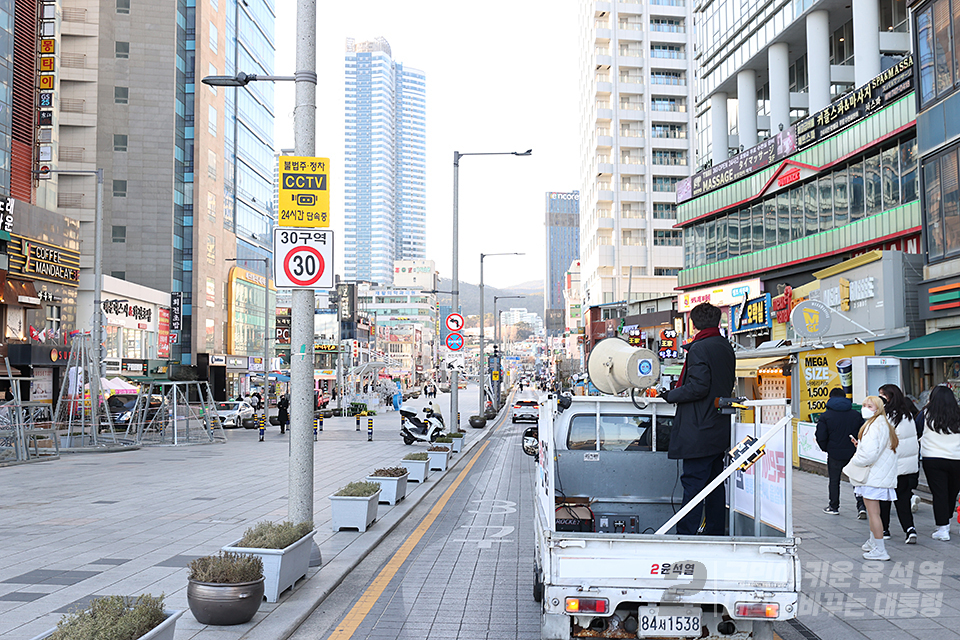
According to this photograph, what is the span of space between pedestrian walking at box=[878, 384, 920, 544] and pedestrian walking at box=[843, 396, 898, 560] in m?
0.63

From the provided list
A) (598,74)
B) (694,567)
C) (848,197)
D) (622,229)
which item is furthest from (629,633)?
(598,74)

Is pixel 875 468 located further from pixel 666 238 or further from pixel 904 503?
pixel 666 238

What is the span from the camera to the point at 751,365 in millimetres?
21562

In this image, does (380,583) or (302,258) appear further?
(302,258)

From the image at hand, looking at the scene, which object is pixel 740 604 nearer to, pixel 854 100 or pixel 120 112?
pixel 854 100

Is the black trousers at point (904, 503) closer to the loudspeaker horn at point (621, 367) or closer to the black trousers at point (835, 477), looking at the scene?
the black trousers at point (835, 477)

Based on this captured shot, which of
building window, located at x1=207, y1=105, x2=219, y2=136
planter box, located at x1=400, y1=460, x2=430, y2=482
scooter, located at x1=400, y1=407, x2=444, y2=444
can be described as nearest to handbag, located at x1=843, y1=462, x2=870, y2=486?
planter box, located at x1=400, y1=460, x2=430, y2=482

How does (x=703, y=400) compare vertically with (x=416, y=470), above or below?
above

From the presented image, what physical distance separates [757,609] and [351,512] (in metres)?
6.53

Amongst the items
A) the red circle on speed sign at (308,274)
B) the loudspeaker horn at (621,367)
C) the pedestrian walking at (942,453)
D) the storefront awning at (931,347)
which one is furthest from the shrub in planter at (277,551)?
the storefront awning at (931,347)

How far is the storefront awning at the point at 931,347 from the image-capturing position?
1519cm

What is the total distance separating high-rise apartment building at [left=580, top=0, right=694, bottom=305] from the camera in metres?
84.5

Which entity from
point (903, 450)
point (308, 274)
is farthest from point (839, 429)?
point (308, 274)

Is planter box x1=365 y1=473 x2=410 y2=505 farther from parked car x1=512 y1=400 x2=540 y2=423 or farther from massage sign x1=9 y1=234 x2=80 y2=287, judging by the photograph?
massage sign x1=9 y1=234 x2=80 y2=287
